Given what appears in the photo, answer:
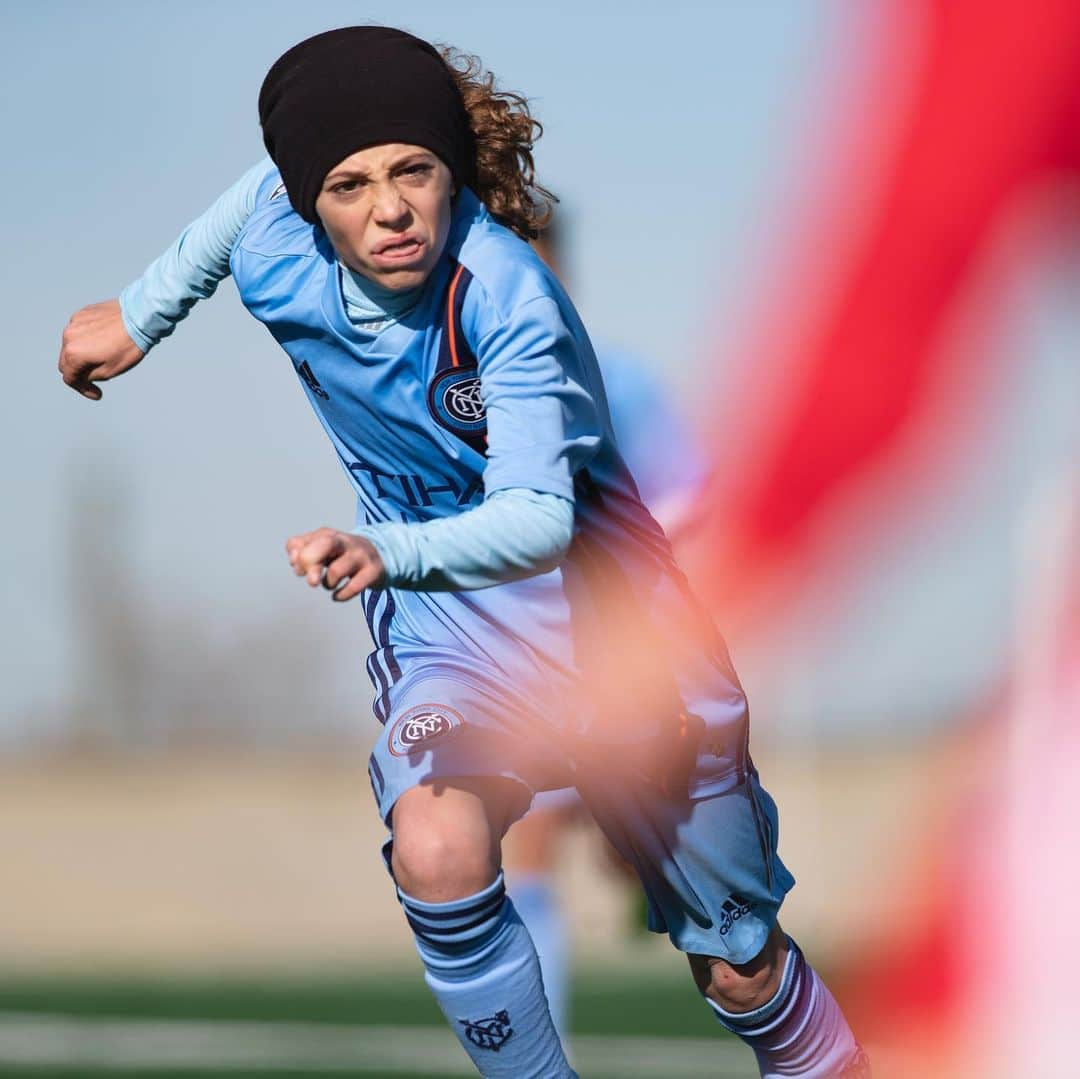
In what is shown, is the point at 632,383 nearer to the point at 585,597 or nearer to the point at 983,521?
the point at 585,597

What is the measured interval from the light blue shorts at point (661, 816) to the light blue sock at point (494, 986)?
0.66ft

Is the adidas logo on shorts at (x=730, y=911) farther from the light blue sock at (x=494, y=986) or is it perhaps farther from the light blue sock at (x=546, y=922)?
the light blue sock at (x=546, y=922)

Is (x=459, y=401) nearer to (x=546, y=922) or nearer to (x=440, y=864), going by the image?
(x=440, y=864)

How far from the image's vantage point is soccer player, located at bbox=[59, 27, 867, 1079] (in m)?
2.76

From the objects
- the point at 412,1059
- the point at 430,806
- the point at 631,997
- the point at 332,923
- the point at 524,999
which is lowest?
the point at 332,923

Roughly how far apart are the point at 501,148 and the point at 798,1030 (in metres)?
1.53

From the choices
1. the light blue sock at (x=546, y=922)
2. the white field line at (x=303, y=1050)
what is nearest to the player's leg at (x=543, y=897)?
the light blue sock at (x=546, y=922)

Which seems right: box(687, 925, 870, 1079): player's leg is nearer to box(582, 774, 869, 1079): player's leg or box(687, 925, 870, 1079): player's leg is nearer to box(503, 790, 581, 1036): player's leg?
box(582, 774, 869, 1079): player's leg

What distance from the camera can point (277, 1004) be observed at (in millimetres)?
7977

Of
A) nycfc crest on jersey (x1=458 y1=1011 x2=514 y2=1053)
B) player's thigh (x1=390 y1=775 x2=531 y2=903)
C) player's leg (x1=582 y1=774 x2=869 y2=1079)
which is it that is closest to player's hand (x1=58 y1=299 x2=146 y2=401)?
player's thigh (x1=390 y1=775 x2=531 y2=903)

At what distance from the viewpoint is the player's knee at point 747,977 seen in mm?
3420

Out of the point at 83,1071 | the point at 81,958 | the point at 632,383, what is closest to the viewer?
the point at 632,383

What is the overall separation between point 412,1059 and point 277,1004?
1.48 meters

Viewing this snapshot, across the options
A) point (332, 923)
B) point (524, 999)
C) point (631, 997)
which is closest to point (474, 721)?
point (524, 999)
